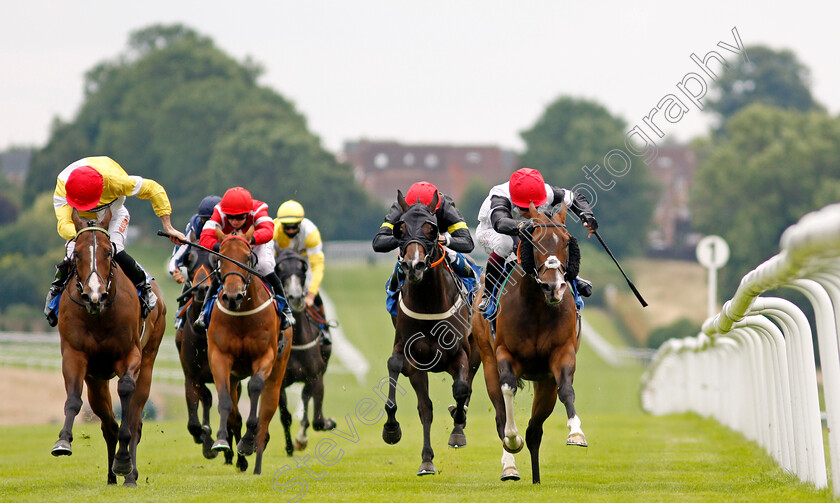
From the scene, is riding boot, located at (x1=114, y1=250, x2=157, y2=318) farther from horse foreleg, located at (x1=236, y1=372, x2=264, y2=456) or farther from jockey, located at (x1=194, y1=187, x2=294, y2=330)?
horse foreleg, located at (x1=236, y1=372, x2=264, y2=456)

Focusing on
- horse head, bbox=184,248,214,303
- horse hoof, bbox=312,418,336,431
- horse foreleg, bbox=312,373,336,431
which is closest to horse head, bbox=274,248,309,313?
horse head, bbox=184,248,214,303

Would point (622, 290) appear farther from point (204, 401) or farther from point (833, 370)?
point (833, 370)

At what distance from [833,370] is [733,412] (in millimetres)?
6333

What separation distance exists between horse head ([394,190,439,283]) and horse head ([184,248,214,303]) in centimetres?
206

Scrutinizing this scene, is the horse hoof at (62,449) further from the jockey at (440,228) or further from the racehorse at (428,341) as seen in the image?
the jockey at (440,228)

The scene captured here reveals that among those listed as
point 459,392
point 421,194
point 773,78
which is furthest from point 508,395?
point 773,78

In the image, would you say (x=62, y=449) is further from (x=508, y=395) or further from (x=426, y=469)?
(x=508, y=395)

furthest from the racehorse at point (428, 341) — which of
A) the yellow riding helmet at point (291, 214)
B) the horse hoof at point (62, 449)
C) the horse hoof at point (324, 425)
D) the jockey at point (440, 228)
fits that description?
the horse hoof at point (324, 425)

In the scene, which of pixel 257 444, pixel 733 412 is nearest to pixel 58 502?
pixel 257 444

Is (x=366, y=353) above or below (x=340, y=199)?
below

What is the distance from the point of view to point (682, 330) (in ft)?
141

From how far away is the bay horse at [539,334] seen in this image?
762 cm

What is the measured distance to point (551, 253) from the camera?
7602 millimetres

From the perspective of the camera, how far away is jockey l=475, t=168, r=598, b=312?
26.7ft
